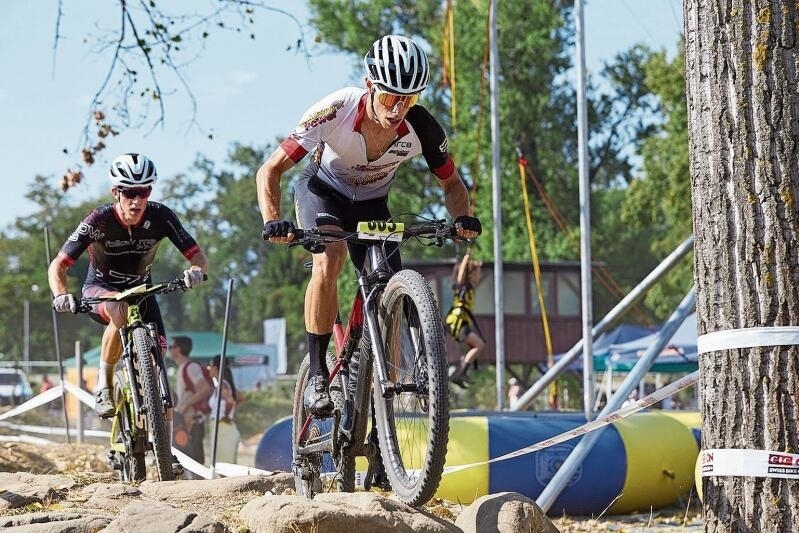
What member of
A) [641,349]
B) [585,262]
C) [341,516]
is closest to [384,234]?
[341,516]

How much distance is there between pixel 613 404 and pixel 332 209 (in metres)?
4.49

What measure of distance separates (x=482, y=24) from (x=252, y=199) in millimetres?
40242

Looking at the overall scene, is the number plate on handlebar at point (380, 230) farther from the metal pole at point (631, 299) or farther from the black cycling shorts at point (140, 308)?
the metal pole at point (631, 299)

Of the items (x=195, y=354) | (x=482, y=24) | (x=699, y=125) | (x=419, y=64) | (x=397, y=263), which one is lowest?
(x=195, y=354)

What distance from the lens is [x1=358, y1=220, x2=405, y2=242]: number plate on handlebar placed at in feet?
17.8

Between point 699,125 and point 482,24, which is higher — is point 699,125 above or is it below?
below

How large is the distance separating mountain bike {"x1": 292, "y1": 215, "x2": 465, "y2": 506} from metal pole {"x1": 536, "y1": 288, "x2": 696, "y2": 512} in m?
3.22

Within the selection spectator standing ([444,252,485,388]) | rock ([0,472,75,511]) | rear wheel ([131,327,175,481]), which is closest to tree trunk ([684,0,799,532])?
rock ([0,472,75,511])

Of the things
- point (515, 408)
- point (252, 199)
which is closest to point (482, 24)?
point (515, 408)

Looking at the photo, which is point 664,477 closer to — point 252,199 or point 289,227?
point 289,227

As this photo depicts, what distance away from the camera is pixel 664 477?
1213 cm

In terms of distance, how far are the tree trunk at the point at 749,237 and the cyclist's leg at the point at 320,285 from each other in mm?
1762

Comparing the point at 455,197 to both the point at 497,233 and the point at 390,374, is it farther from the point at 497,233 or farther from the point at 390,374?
the point at 497,233

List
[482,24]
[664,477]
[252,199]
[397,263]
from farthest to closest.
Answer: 1. [252,199]
2. [482,24]
3. [664,477]
4. [397,263]
